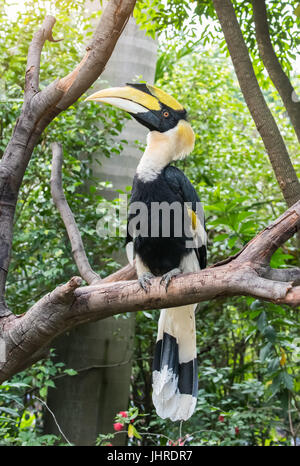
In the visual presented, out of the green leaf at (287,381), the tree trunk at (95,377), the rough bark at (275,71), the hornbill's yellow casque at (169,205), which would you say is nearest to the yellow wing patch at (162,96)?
the hornbill's yellow casque at (169,205)

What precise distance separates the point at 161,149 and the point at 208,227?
1078mm

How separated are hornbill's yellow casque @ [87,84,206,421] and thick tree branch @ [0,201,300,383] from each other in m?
0.31

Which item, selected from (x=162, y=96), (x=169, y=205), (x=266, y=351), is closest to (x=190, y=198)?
(x=169, y=205)

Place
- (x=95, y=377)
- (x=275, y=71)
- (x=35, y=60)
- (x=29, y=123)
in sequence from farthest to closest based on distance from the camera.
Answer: (x=95, y=377) < (x=275, y=71) < (x=35, y=60) < (x=29, y=123)

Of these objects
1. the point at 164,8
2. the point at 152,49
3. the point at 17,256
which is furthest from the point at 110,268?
the point at 152,49

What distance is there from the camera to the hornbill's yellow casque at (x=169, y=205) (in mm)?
1654

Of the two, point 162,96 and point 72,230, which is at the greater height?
point 162,96

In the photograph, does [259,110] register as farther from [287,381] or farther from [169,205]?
[287,381]

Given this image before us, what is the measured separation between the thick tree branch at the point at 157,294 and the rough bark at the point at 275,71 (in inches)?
39.1

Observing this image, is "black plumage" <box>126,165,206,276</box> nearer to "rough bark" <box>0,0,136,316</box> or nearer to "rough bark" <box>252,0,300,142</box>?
"rough bark" <box>0,0,136,316</box>

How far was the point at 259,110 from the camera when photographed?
76.1 inches

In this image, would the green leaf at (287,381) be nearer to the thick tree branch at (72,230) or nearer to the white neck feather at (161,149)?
the thick tree branch at (72,230)

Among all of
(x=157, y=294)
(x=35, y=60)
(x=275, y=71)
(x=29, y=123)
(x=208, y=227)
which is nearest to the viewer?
(x=157, y=294)
